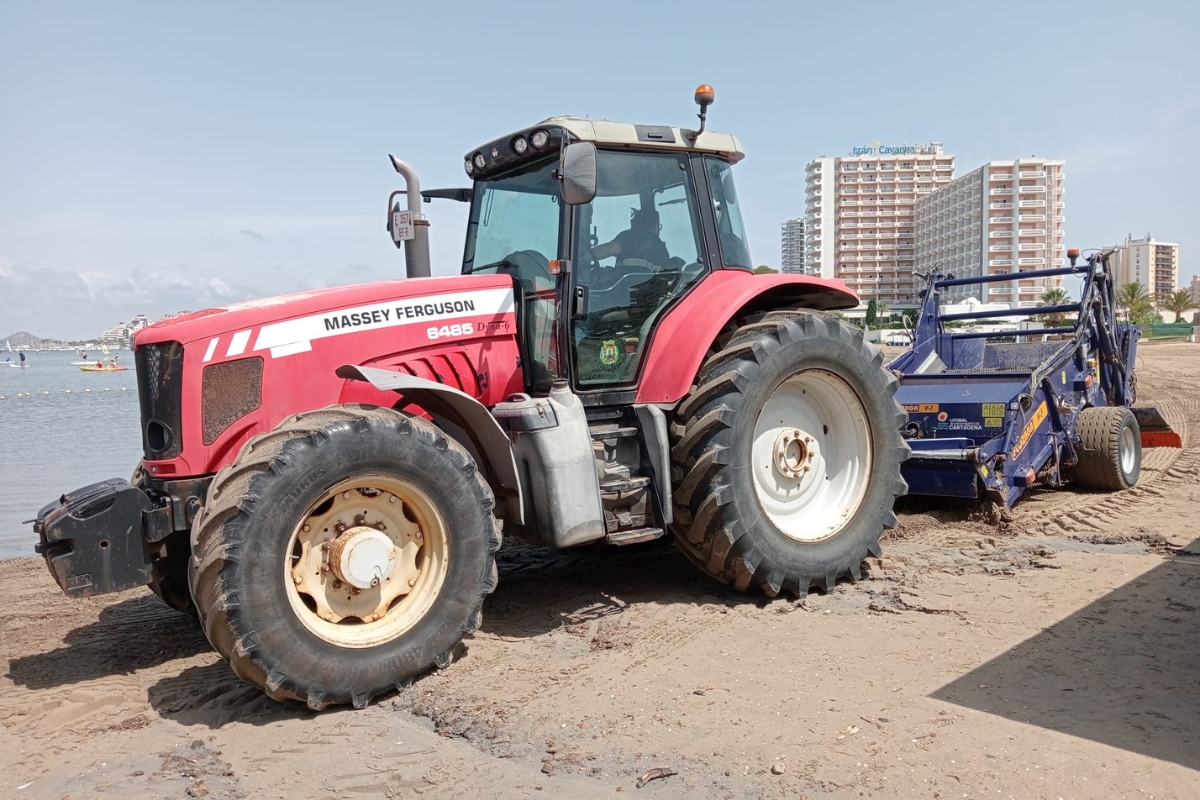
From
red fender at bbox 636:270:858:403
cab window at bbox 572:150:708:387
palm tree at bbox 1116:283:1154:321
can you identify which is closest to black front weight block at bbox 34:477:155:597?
cab window at bbox 572:150:708:387

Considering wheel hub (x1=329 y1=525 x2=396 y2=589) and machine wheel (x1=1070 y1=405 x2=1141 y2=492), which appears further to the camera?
machine wheel (x1=1070 y1=405 x2=1141 y2=492)

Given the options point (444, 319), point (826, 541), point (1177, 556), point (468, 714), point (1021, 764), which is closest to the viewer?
point (1021, 764)

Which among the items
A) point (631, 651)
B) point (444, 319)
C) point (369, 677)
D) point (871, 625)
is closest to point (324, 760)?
point (369, 677)

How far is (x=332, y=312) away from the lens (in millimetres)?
4328

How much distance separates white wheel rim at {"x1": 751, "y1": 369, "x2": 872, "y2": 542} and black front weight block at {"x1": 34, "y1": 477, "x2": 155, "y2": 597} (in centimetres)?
307

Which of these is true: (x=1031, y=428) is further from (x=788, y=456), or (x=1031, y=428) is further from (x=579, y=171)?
(x=579, y=171)

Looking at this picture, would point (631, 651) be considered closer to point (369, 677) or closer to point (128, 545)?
point (369, 677)

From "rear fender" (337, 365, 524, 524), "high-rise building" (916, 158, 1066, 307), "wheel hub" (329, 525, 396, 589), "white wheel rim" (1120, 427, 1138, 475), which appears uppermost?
"high-rise building" (916, 158, 1066, 307)

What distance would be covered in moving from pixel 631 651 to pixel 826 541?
1504mm

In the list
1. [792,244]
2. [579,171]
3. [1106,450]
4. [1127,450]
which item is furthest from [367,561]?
[792,244]

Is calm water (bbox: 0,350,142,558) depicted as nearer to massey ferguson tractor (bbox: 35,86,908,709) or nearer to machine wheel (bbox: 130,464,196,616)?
machine wheel (bbox: 130,464,196,616)

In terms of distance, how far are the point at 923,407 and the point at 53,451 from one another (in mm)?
13396

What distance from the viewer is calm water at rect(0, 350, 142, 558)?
Answer: 978cm

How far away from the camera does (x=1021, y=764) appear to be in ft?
9.93
